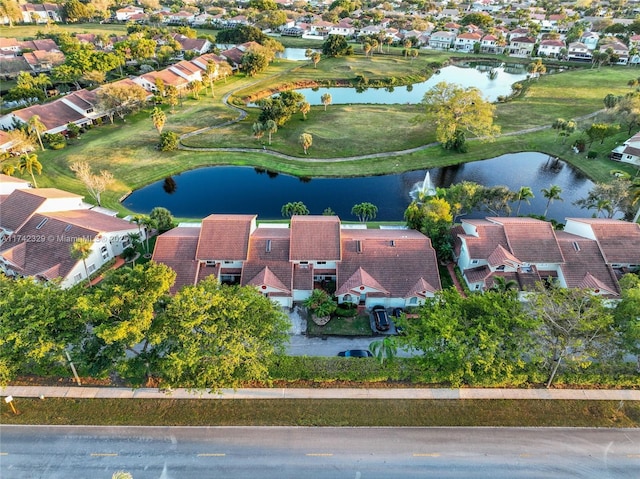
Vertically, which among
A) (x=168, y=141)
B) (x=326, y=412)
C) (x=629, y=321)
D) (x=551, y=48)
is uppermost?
(x=551, y=48)

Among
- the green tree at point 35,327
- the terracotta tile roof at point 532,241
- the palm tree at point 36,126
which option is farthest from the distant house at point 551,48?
the green tree at point 35,327

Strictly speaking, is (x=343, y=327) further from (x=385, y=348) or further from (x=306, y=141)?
(x=306, y=141)

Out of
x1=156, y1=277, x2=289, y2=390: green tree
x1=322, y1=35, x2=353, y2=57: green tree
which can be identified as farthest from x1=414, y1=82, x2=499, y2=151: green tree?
x1=322, y1=35, x2=353, y2=57: green tree

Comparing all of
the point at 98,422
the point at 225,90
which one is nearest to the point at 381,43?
the point at 225,90

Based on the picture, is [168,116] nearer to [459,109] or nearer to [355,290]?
[459,109]

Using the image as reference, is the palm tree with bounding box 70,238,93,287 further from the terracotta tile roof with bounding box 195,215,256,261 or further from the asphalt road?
the asphalt road

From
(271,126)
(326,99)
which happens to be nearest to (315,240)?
(271,126)

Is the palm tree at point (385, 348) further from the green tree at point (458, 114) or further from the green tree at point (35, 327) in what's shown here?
the green tree at point (458, 114)
